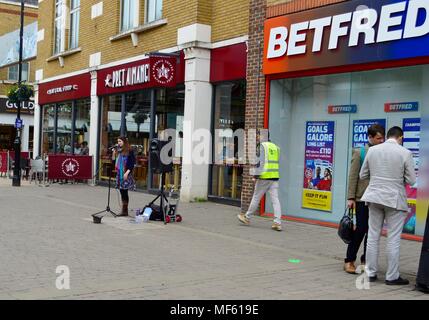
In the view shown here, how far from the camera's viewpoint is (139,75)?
16828 mm

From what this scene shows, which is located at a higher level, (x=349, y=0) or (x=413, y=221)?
(x=349, y=0)

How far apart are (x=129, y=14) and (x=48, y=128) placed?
8.91 m

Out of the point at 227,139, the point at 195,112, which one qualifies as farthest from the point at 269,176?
the point at 195,112

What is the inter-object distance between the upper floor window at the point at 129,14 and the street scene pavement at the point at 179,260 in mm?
7814

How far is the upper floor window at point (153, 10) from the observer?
16.6 m

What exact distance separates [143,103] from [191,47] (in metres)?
3.68

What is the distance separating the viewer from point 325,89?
11195 mm

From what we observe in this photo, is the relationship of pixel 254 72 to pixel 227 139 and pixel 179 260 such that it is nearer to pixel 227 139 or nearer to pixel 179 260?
pixel 227 139

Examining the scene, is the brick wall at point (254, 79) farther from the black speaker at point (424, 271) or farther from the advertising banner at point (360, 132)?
the black speaker at point (424, 271)

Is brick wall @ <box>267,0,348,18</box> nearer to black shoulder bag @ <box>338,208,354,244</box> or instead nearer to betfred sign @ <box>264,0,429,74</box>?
betfred sign @ <box>264,0,429,74</box>

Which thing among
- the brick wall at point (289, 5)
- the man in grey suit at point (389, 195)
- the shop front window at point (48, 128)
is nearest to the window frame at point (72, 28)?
the shop front window at point (48, 128)

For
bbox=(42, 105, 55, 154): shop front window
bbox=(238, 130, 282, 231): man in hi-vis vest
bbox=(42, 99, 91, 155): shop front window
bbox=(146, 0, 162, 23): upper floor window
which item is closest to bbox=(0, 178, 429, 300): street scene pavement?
bbox=(238, 130, 282, 231): man in hi-vis vest
